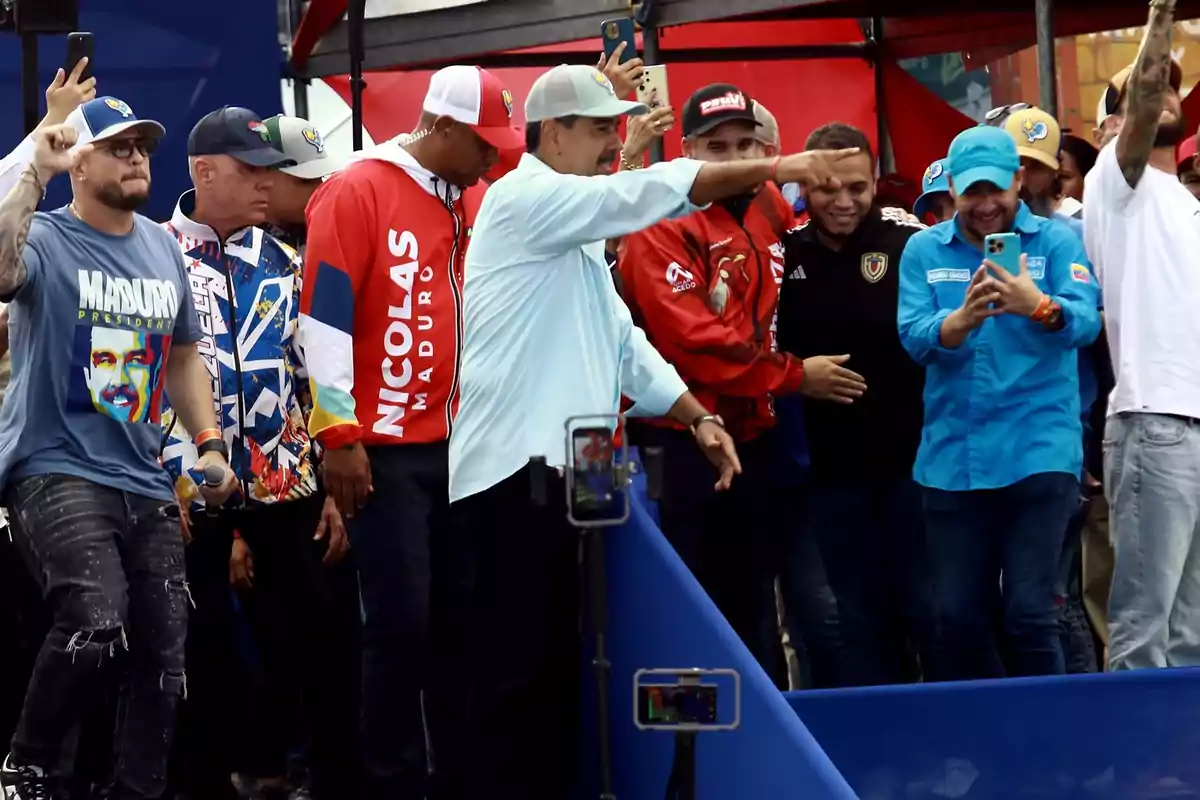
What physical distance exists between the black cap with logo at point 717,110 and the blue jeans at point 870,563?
1.22 meters

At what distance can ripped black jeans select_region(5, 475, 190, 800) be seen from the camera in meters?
4.78

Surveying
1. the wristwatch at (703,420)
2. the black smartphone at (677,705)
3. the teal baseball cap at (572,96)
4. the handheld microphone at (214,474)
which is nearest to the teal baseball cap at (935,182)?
the wristwatch at (703,420)

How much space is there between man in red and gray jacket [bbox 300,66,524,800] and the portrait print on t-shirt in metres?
0.41

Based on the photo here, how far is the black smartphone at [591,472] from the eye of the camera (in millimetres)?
3992

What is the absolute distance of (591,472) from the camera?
13.1ft

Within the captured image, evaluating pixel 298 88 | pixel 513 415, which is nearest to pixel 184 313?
pixel 513 415

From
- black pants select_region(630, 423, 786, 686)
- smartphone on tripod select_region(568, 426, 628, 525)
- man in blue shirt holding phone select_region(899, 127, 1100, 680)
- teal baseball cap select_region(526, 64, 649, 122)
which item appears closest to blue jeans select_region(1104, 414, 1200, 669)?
man in blue shirt holding phone select_region(899, 127, 1100, 680)

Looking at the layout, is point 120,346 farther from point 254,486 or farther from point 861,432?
point 861,432

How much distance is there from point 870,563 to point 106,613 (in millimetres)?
2514

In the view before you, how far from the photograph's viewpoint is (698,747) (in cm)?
388

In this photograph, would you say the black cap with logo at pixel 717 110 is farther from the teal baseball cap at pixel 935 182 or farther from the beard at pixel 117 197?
the beard at pixel 117 197

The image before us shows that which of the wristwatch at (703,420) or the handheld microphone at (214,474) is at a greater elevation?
the wristwatch at (703,420)

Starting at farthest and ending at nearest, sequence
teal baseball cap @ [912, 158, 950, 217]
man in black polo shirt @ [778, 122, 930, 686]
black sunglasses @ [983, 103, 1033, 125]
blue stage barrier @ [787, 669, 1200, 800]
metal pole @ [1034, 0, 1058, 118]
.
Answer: metal pole @ [1034, 0, 1058, 118], teal baseball cap @ [912, 158, 950, 217], black sunglasses @ [983, 103, 1033, 125], man in black polo shirt @ [778, 122, 930, 686], blue stage barrier @ [787, 669, 1200, 800]

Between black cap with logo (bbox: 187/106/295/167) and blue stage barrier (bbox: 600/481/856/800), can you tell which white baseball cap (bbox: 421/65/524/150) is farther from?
blue stage barrier (bbox: 600/481/856/800)
